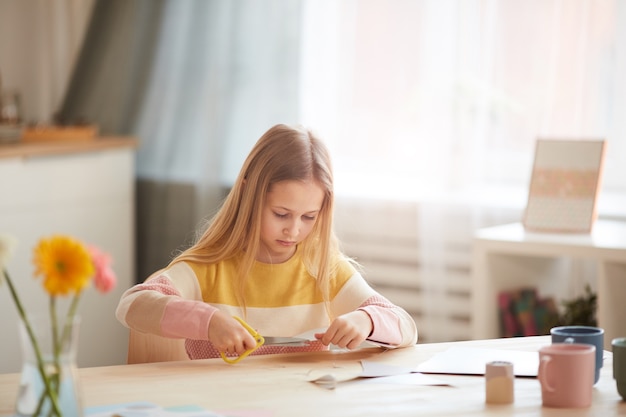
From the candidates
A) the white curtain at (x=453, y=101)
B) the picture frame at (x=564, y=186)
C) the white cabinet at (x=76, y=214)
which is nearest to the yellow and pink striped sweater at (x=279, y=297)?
the picture frame at (x=564, y=186)

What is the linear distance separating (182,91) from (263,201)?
6.76 feet

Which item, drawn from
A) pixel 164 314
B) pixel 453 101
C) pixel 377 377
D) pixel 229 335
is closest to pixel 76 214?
pixel 453 101

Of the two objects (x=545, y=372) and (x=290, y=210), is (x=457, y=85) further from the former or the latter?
(x=545, y=372)

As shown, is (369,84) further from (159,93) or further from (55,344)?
(55,344)

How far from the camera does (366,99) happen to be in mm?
3631

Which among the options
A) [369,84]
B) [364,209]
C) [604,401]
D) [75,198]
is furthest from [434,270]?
[604,401]

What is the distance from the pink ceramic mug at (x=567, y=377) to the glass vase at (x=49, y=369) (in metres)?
0.64

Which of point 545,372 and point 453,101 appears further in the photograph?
point 453,101

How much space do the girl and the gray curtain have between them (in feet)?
5.69

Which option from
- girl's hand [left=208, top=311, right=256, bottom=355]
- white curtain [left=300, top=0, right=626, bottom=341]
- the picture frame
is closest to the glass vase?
girl's hand [left=208, top=311, right=256, bottom=355]

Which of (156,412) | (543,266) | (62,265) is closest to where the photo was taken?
(62,265)

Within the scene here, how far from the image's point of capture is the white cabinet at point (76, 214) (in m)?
3.40

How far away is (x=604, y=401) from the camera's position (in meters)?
1.43

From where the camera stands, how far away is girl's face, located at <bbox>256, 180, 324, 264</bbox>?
189 centimetres
